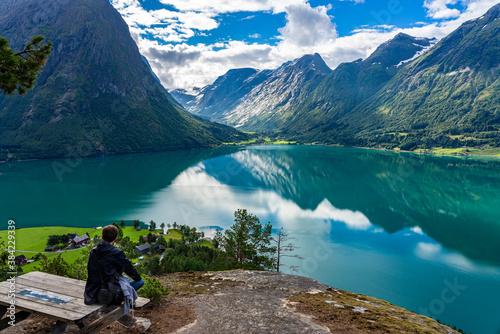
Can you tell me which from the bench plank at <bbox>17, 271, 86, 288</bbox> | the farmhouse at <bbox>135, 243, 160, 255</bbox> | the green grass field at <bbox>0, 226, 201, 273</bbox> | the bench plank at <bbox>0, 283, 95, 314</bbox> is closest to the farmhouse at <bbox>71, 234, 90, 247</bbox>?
the green grass field at <bbox>0, 226, 201, 273</bbox>

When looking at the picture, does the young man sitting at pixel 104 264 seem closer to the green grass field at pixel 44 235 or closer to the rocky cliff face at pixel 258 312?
the rocky cliff face at pixel 258 312

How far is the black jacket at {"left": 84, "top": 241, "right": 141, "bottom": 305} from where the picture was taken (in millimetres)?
5832

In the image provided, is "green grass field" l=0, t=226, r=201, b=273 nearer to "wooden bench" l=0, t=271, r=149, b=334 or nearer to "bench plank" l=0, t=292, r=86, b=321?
"wooden bench" l=0, t=271, r=149, b=334

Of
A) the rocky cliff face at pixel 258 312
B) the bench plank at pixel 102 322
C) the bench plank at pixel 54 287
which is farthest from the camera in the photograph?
the rocky cliff face at pixel 258 312

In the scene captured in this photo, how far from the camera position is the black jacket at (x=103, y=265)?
5832 millimetres

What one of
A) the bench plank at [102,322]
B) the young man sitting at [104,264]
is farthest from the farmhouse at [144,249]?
the young man sitting at [104,264]

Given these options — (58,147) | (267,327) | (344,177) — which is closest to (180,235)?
(267,327)

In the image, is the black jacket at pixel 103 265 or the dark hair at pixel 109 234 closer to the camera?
the black jacket at pixel 103 265

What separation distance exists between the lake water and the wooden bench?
34028 mm

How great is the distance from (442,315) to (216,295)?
3118cm

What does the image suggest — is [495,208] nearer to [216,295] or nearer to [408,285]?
[408,285]

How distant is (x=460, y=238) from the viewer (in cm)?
5225

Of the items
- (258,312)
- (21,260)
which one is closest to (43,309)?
(258,312)

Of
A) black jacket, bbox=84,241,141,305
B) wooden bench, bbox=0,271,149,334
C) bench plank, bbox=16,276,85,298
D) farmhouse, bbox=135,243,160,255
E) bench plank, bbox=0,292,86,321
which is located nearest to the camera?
bench plank, bbox=0,292,86,321
